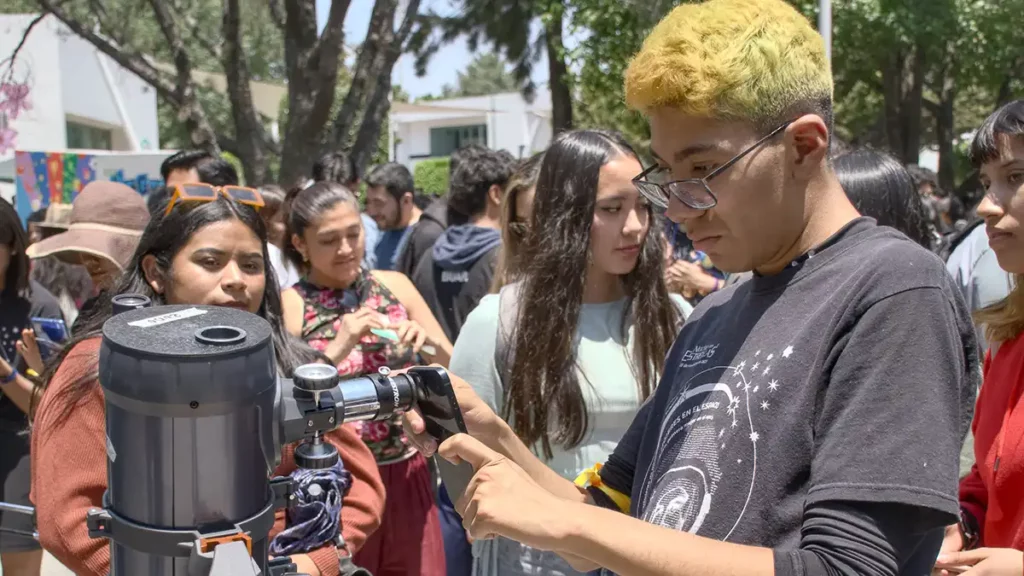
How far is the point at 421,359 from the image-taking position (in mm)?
3861

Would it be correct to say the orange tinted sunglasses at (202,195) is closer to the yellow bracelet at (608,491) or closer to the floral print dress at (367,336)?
the floral print dress at (367,336)

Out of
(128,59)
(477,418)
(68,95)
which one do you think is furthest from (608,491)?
(68,95)

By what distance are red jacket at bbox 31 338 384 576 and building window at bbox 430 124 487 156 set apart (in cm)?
4151

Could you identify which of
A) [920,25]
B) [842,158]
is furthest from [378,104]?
[842,158]

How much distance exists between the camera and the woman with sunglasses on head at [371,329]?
11.1 ft

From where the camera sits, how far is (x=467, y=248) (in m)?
4.79

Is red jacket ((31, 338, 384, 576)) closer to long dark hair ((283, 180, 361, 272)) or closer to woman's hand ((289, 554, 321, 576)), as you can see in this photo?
woman's hand ((289, 554, 321, 576))

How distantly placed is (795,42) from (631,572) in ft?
2.58

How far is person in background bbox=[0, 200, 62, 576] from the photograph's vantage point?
360 cm

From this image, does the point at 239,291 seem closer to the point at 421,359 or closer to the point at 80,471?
the point at 80,471

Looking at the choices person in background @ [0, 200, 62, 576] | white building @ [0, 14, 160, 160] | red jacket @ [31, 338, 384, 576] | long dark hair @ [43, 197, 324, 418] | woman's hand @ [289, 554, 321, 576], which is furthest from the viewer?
white building @ [0, 14, 160, 160]

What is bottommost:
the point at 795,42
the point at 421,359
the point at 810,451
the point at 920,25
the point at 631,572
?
the point at 421,359

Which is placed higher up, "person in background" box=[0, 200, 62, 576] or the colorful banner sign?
the colorful banner sign

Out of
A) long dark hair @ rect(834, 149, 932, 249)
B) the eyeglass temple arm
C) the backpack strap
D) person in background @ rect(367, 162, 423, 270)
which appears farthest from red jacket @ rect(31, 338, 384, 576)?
person in background @ rect(367, 162, 423, 270)
